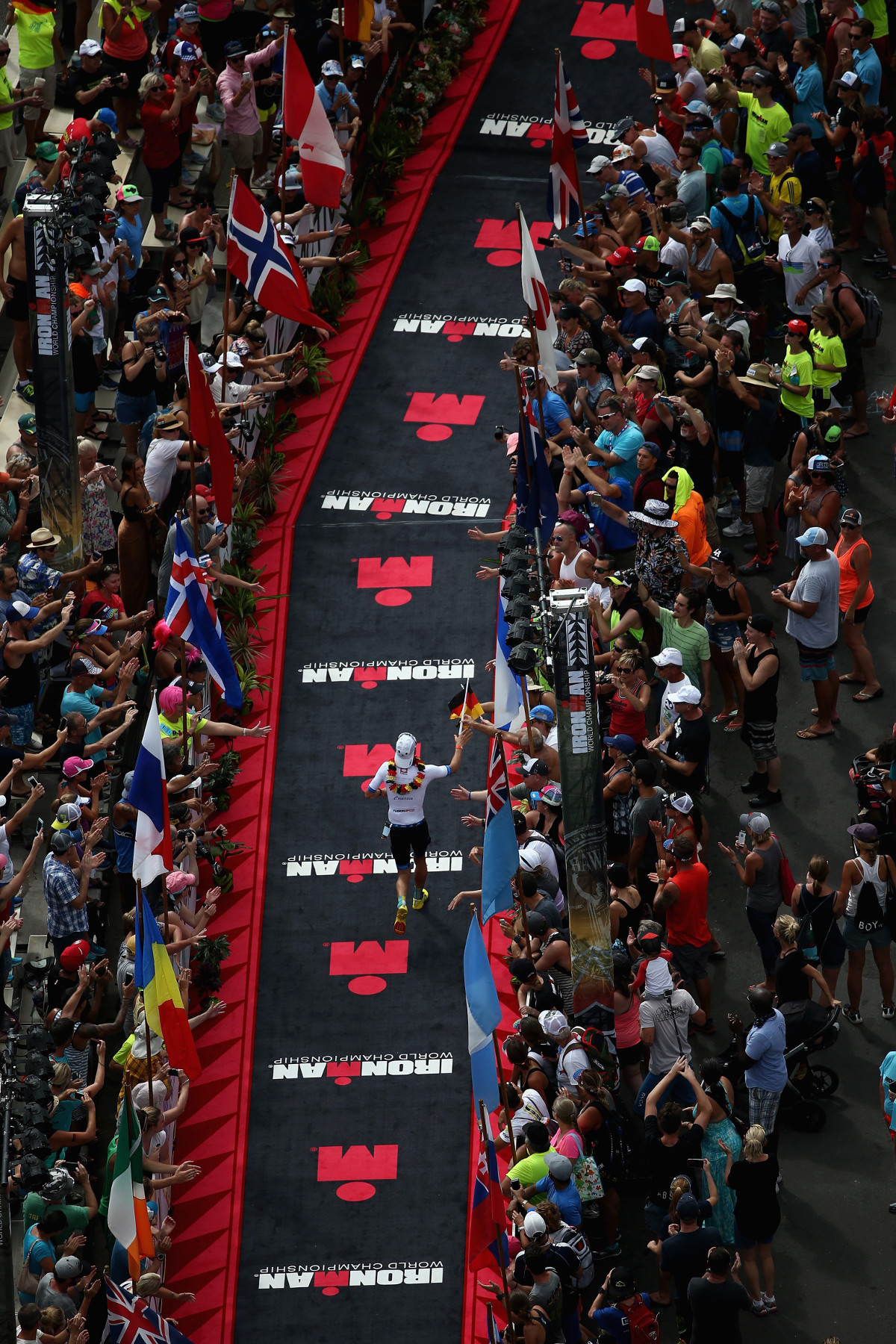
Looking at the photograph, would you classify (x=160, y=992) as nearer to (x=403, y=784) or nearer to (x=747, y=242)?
(x=403, y=784)

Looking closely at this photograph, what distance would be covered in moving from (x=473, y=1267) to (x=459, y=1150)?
2.01 meters

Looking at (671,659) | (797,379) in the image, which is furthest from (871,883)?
(797,379)

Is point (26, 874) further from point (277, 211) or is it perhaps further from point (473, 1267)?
point (277, 211)

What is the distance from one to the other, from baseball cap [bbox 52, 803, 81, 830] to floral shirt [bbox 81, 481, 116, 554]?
10.3 ft

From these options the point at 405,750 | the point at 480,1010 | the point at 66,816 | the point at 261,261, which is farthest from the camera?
the point at 261,261

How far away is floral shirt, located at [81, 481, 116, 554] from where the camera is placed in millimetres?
19531

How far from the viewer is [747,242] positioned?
22109mm

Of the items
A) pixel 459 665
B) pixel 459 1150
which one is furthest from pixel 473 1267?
pixel 459 665

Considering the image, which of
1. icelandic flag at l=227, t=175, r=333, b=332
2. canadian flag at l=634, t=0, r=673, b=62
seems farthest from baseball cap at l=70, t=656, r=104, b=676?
canadian flag at l=634, t=0, r=673, b=62

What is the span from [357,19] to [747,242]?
16.9 ft

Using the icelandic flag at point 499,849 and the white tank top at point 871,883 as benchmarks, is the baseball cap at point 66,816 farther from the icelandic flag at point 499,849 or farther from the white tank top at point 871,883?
the white tank top at point 871,883

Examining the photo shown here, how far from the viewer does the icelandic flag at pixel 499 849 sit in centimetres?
1617

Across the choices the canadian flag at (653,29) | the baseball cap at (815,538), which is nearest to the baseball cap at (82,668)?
the baseball cap at (815,538)

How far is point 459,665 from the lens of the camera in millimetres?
20922
